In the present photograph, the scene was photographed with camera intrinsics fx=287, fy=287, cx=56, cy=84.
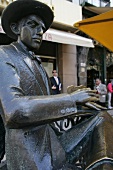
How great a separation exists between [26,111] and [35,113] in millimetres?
42

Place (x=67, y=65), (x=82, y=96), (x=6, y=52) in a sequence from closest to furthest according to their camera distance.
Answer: (x=82, y=96) → (x=6, y=52) → (x=67, y=65)

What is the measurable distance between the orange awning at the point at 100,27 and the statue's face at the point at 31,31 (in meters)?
4.38

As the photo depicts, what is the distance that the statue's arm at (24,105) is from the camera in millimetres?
1225

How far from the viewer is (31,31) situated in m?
1.55

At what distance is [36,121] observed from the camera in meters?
1.25

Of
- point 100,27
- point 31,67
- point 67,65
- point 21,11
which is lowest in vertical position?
point 31,67

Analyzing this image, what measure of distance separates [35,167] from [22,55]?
57 cm

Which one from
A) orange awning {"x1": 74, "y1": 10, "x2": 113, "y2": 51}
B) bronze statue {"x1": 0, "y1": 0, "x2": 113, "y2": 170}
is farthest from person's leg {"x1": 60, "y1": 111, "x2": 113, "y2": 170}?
orange awning {"x1": 74, "y1": 10, "x2": 113, "y2": 51}

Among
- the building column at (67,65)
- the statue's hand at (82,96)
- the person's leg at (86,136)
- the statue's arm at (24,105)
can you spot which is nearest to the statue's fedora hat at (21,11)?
the statue's arm at (24,105)

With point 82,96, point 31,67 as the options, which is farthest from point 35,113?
point 31,67

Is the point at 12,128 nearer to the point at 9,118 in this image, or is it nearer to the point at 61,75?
the point at 9,118

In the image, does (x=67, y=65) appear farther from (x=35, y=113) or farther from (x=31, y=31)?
(x=35, y=113)

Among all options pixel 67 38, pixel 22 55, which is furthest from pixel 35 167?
pixel 67 38

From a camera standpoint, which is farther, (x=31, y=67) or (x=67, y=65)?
(x=67, y=65)
